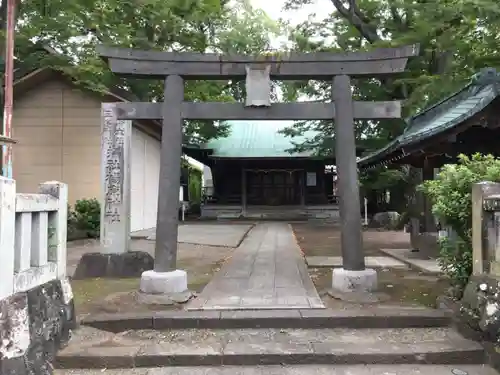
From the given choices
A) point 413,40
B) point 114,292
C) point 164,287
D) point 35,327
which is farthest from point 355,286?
point 413,40

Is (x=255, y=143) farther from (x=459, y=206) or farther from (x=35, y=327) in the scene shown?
(x=35, y=327)

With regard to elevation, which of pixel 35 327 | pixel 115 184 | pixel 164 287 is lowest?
pixel 164 287

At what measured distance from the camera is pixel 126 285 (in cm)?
703

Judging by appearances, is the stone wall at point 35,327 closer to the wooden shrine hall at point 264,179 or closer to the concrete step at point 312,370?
the concrete step at point 312,370

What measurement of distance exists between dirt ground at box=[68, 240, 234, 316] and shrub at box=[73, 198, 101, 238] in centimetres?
285

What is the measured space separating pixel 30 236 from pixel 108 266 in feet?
13.3

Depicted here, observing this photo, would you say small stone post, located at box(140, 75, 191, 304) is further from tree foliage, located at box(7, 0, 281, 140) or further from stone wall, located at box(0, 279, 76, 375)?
tree foliage, located at box(7, 0, 281, 140)

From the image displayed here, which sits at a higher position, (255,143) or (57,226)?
(255,143)

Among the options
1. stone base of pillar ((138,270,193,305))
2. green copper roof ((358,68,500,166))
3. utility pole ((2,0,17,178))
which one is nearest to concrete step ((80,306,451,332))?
stone base of pillar ((138,270,193,305))

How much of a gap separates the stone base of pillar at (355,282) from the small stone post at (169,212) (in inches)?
84.2

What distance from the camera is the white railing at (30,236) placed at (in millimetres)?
3357

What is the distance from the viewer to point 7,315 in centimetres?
336

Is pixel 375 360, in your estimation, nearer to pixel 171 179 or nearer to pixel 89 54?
pixel 171 179

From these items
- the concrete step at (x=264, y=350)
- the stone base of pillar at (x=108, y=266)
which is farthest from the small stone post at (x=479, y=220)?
the stone base of pillar at (x=108, y=266)
